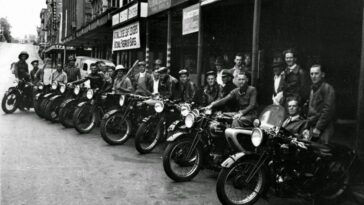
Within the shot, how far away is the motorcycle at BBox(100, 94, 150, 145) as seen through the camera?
26.6 ft

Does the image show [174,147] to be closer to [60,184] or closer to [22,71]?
[60,184]

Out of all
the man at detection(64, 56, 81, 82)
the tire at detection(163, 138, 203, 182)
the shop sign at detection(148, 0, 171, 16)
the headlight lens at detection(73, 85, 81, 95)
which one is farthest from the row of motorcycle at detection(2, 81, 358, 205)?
the man at detection(64, 56, 81, 82)

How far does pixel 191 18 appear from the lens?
33.3 feet

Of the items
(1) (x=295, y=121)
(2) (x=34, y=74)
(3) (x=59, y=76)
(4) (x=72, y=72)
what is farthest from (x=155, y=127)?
(2) (x=34, y=74)

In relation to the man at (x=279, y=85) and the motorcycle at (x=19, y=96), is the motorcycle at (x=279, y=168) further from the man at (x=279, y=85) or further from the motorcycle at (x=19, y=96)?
the motorcycle at (x=19, y=96)

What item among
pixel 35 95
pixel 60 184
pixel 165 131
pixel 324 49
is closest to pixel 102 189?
pixel 60 184

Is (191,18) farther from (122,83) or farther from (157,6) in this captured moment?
(157,6)

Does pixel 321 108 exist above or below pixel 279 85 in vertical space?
below

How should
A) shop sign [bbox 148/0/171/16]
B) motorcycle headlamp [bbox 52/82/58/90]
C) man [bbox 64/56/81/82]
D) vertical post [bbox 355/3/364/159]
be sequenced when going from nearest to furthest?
vertical post [bbox 355/3/364/159], motorcycle headlamp [bbox 52/82/58/90], shop sign [bbox 148/0/171/16], man [bbox 64/56/81/82]

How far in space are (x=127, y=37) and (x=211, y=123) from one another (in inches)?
383

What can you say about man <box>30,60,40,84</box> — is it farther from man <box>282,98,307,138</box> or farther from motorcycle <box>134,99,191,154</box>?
man <box>282,98,307,138</box>

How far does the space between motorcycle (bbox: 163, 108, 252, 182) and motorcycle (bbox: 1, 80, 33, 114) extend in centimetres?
817

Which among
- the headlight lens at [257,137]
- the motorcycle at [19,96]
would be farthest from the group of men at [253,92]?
the motorcycle at [19,96]

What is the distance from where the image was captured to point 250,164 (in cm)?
459
